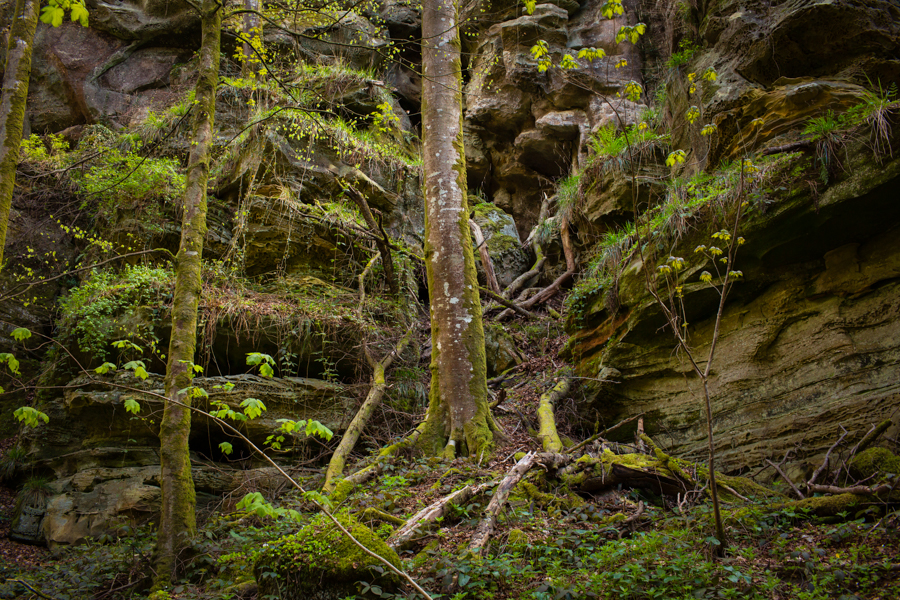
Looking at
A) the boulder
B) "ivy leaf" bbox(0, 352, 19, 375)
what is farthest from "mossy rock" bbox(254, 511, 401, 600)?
the boulder

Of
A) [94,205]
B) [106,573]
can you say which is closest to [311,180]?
[94,205]

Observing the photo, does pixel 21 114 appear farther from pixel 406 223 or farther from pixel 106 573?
pixel 406 223

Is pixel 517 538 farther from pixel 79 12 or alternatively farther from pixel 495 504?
pixel 79 12

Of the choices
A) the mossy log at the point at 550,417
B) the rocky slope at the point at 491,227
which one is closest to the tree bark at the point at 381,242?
the rocky slope at the point at 491,227

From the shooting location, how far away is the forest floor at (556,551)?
2762mm

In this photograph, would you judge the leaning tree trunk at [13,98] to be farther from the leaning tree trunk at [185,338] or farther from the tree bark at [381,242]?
the tree bark at [381,242]

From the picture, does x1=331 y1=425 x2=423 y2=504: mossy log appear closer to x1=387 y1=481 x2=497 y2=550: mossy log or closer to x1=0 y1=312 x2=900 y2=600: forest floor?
x1=0 y1=312 x2=900 y2=600: forest floor

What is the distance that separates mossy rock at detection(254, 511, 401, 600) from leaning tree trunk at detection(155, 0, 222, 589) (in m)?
1.42

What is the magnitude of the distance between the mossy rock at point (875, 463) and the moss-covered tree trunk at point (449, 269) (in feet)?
10.6

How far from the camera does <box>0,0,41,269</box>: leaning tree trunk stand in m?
4.07

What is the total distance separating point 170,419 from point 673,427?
220 inches

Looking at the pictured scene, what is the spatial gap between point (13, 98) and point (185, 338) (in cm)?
259

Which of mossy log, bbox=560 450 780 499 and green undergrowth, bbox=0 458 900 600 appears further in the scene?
mossy log, bbox=560 450 780 499

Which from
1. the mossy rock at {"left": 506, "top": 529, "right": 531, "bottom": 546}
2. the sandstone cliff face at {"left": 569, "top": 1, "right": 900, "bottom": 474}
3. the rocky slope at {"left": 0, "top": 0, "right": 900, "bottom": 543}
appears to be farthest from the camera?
the rocky slope at {"left": 0, "top": 0, "right": 900, "bottom": 543}
